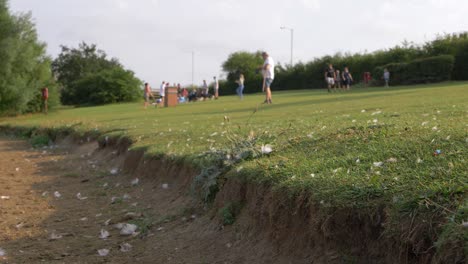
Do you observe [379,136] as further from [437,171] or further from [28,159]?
[28,159]

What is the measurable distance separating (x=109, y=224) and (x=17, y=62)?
29.3 metres

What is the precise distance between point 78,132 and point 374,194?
14.1 m

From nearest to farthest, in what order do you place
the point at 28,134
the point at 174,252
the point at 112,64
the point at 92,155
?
the point at 174,252, the point at 92,155, the point at 28,134, the point at 112,64

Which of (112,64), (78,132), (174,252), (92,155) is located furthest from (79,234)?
(112,64)

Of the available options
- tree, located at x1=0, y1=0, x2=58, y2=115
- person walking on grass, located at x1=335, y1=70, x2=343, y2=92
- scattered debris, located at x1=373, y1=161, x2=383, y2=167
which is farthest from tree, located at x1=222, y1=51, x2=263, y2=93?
scattered debris, located at x1=373, y1=161, x2=383, y2=167

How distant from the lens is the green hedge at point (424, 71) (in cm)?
4025

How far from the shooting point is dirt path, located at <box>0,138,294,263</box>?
16.9 ft

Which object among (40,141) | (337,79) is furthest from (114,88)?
(40,141)

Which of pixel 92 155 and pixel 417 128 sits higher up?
pixel 417 128

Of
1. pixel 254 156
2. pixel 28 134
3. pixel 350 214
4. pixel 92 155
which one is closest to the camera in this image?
pixel 350 214

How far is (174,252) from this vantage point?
527cm

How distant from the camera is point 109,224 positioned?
6.64 meters

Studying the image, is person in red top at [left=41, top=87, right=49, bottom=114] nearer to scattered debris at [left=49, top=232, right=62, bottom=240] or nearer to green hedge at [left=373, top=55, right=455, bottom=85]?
green hedge at [left=373, top=55, right=455, bottom=85]

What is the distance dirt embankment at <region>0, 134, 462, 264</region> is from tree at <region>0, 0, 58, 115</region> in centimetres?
2347
